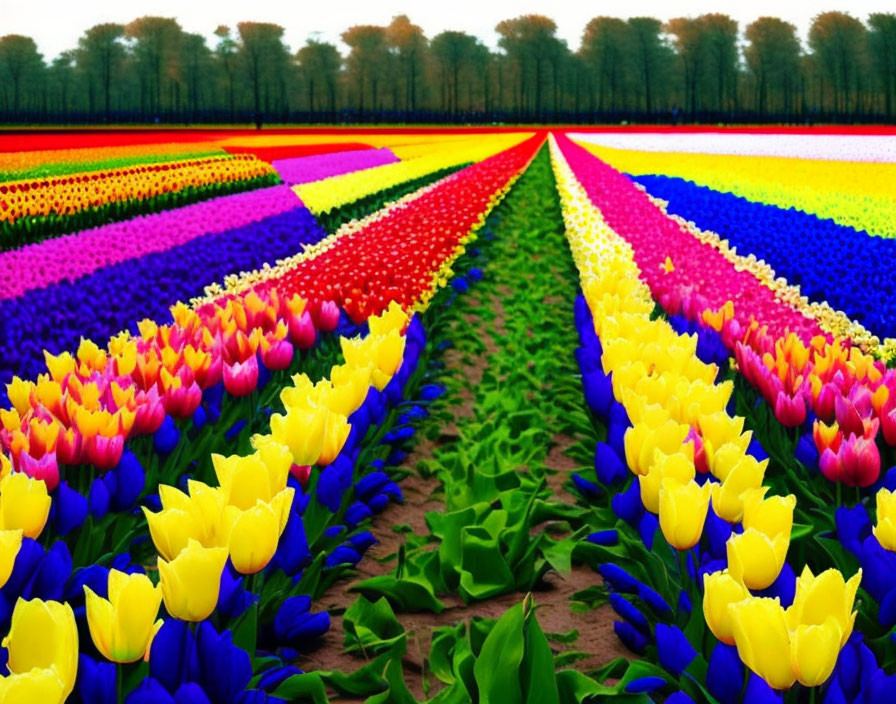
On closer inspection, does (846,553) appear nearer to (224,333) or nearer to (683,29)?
(224,333)

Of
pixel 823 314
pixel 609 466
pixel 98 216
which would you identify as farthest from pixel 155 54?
pixel 609 466

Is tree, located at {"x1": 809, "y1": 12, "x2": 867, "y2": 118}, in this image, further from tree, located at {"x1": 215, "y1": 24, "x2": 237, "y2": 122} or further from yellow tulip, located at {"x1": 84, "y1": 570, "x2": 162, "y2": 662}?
yellow tulip, located at {"x1": 84, "y1": 570, "x2": 162, "y2": 662}

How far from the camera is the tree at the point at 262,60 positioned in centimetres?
9500

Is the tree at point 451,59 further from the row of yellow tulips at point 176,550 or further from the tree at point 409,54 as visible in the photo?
the row of yellow tulips at point 176,550

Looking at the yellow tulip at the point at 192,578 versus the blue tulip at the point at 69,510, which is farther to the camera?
the blue tulip at the point at 69,510

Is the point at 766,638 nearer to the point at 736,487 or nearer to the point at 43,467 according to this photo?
the point at 736,487

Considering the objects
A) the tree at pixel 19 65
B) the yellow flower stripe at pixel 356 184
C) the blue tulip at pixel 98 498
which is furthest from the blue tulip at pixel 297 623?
the tree at pixel 19 65

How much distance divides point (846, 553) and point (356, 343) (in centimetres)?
192

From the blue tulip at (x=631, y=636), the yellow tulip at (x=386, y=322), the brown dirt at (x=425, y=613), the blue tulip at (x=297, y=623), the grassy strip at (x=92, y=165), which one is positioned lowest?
the brown dirt at (x=425, y=613)

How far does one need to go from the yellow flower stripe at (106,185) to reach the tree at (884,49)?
Answer: 8345cm

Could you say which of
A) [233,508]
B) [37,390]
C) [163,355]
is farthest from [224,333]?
[233,508]

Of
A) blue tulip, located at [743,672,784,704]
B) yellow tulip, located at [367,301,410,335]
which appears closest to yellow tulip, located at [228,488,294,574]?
blue tulip, located at [743,672,784,704]

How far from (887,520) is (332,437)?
54.0 inches

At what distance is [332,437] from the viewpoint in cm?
266
